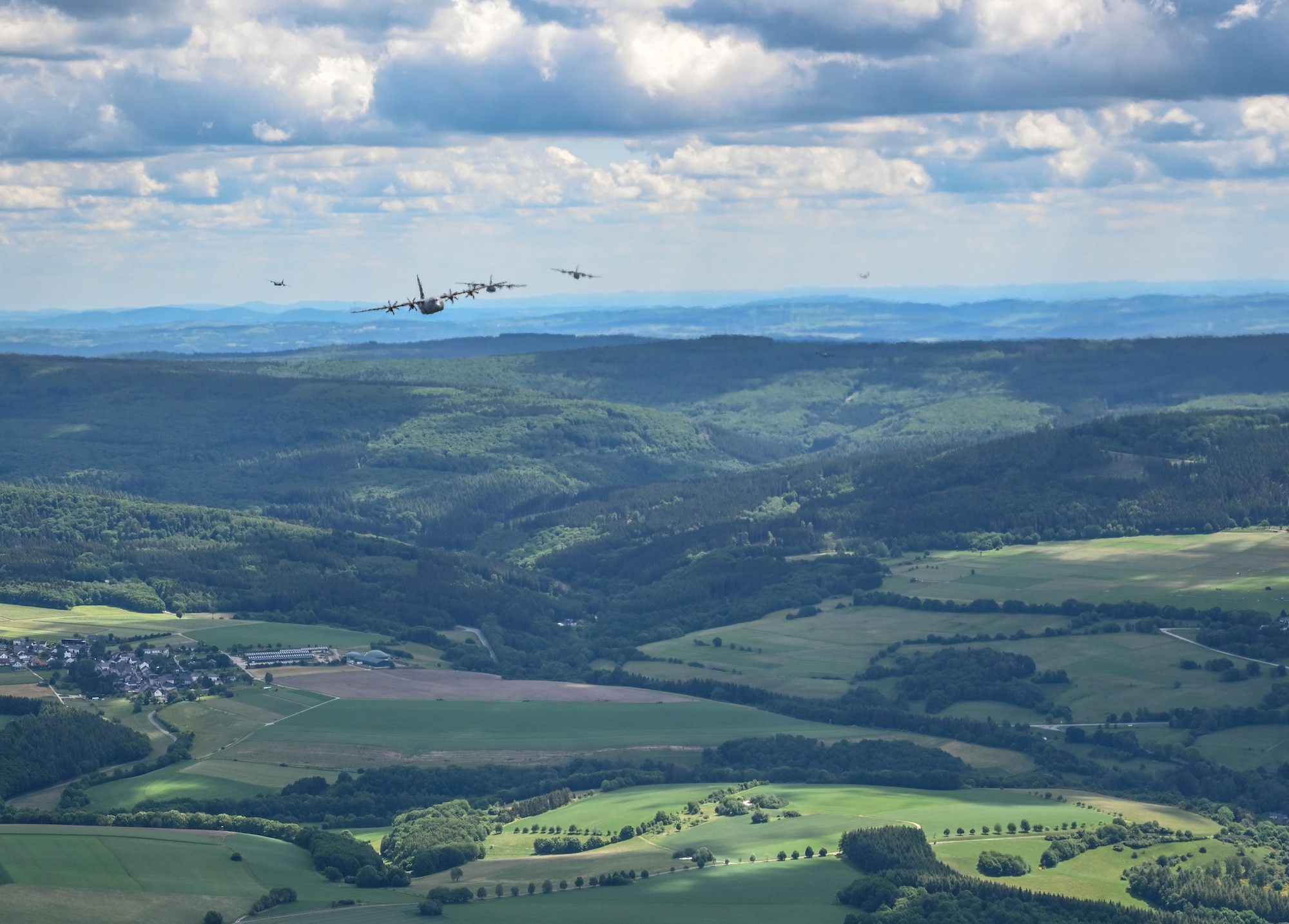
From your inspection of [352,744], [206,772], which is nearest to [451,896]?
[206,772]

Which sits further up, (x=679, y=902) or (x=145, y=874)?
(x=145, y=874)

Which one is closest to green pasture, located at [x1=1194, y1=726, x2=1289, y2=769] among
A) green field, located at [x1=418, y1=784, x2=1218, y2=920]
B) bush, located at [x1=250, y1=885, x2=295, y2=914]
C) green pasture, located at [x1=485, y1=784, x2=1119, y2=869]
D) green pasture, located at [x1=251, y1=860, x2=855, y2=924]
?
green field, located at [x1=418, y1=784, x2=1218, y2=920]

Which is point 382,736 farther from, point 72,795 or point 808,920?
point 808,920

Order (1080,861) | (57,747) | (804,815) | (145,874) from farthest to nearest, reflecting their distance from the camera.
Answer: (57,747) → (804,815) → (1080,861) → (145,874)

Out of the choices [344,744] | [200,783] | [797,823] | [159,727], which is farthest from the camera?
[159,727]

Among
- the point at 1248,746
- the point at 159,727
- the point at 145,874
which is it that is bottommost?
the point at 1248,746

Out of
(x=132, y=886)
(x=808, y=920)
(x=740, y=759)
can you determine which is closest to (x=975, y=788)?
(x=740, y=759)

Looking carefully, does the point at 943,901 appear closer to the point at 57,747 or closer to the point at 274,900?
the point at 274,900
